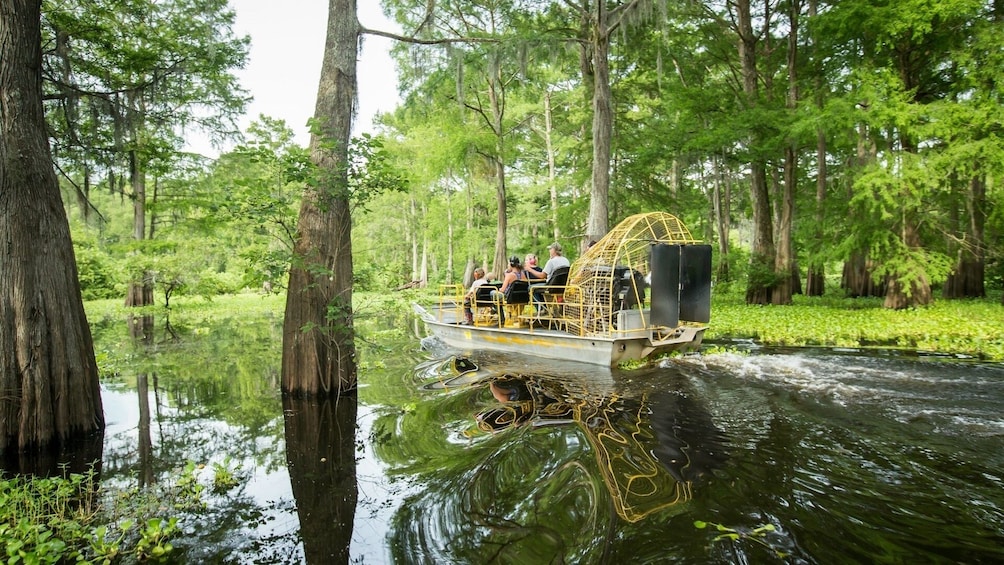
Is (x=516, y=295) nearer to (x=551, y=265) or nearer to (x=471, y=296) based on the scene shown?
(x=551, y=265)

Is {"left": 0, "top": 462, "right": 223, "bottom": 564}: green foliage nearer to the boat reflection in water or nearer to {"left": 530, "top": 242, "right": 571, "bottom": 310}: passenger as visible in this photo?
the boat reflection in water

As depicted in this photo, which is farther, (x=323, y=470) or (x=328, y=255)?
(x=328, y=255)

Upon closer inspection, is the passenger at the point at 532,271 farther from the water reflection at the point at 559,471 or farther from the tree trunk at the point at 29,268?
the tree trunk at the point at 29,268

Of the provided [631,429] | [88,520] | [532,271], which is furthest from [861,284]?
[88,520]

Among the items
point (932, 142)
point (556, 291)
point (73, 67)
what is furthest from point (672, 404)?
Result: point (932, 142)

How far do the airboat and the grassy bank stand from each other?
2.86 meters

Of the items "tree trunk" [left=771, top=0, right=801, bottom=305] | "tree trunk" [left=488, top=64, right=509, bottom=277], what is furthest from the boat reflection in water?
"tree trunk" [left=488, top=64, right=509, bottom=277]

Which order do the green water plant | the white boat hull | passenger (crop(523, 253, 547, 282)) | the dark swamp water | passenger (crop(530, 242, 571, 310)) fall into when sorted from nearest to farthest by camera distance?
the green water plant
the dark swamp water
the white boat hull
passenger (crop(530, 242, 571, 310))
passenger (crop(523, 253, 547, 282))

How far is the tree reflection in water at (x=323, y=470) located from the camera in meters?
3.77

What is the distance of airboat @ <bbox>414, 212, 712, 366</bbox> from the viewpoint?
9022mm

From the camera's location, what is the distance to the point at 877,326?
463 inches

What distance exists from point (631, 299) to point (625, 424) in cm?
416

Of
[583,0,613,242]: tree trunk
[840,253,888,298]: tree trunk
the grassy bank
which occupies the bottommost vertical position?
the grassy bank

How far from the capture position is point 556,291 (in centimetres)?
1072
